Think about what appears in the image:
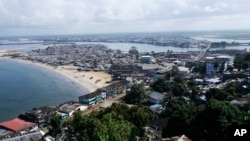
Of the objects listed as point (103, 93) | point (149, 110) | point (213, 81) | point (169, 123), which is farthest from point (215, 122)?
point (213, 81)

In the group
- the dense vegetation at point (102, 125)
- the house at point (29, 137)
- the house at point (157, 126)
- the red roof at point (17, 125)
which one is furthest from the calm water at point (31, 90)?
the dense vegetation at point (102, 125)

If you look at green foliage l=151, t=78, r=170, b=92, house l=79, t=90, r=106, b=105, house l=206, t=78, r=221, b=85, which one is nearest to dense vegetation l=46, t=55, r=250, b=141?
house l=79, t=90, r=106, b=105

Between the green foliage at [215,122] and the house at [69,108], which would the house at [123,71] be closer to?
the house at [69,108]

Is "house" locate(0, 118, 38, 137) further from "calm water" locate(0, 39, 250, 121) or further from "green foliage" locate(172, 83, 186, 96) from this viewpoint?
"green foliage" locate(172, 83, 186, 96)

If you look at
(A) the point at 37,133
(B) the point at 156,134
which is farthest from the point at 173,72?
(A) the point at 37,133

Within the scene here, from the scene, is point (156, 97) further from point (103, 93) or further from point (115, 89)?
point (115, 89)

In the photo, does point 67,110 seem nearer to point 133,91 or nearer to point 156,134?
point 133,91

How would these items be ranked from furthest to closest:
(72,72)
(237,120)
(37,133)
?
(72,72), (37,133), (237,120)
